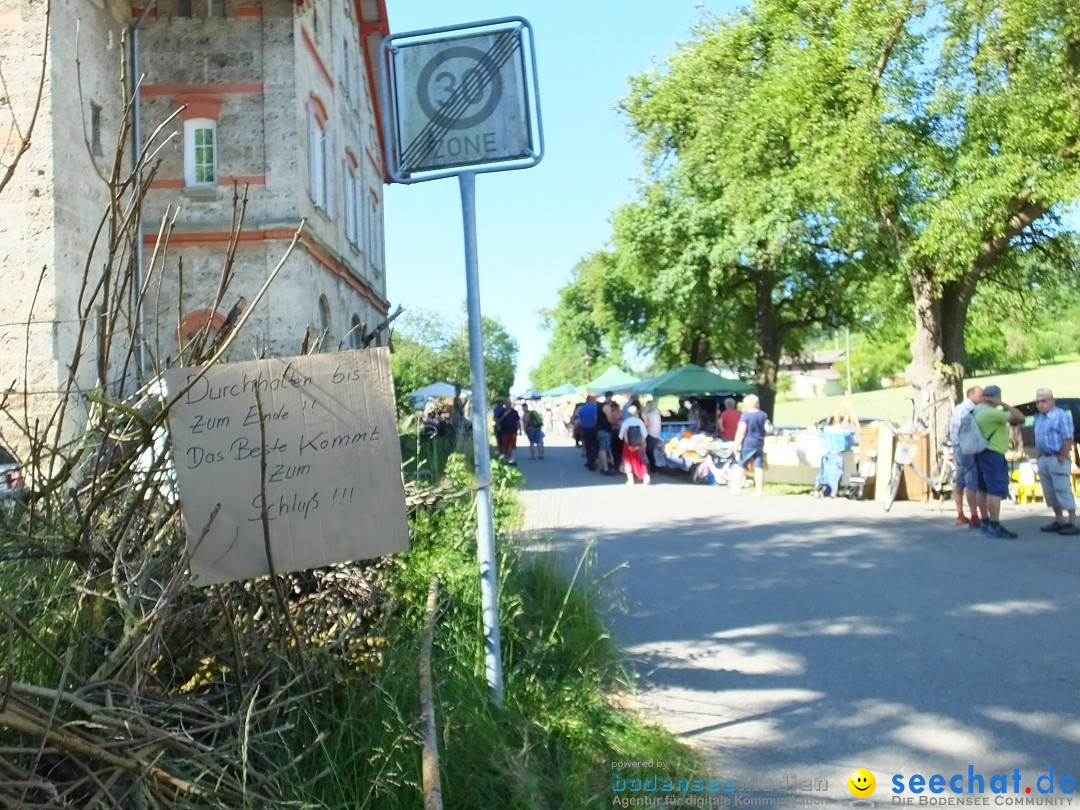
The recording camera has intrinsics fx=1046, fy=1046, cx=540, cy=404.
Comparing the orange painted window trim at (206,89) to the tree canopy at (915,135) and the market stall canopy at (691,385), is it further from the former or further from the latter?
the market stall canopy at (691,385)

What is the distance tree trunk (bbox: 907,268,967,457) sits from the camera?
16906mm

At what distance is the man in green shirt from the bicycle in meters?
2.16

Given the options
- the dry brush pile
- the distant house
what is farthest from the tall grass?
the distant house

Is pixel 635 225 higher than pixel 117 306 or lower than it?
higher

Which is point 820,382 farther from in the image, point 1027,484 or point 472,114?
point 472,114

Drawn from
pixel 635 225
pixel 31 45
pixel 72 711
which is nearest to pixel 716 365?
pixel 635 225

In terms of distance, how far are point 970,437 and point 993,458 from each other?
33cm

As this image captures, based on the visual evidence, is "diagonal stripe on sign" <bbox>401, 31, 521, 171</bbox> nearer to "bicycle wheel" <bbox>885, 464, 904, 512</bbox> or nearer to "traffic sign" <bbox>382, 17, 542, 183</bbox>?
"traffic sign" <bbox>382, 17, 542, 183</bbox>

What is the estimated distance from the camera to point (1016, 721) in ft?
16.4

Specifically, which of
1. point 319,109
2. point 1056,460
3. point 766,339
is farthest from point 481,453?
point 766,339

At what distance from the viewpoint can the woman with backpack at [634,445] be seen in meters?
18.3

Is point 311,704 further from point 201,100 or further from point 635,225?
point 635,225

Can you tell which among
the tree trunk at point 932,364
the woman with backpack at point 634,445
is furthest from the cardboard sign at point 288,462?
the woman with backpack at point 634,445

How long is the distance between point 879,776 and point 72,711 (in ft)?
10.5
